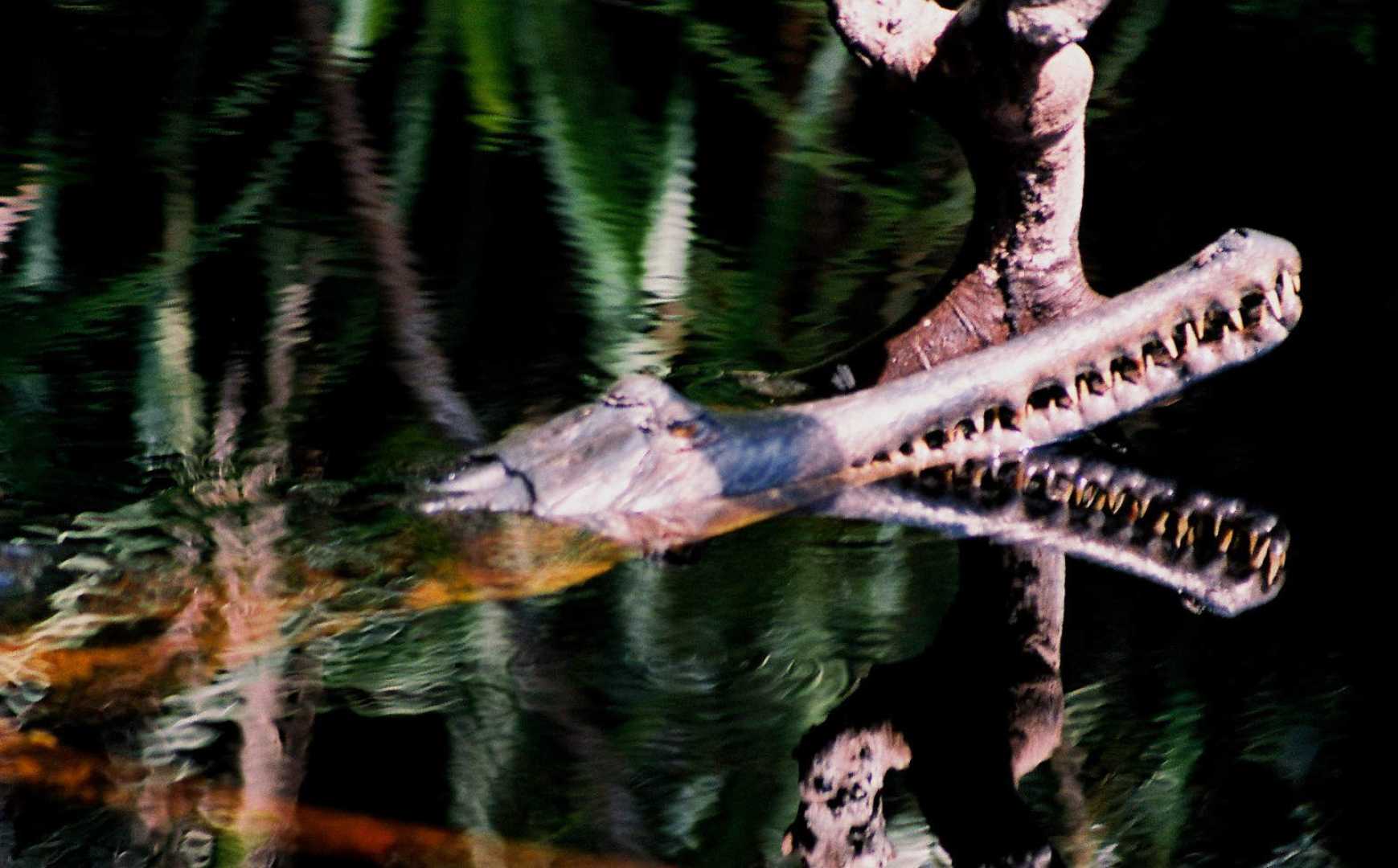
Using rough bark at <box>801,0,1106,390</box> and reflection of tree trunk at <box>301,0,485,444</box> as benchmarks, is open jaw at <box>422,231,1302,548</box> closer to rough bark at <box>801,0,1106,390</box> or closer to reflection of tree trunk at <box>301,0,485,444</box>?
rough bark at <box>801,0,1106,390</box>

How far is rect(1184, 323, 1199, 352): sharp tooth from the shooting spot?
311cm

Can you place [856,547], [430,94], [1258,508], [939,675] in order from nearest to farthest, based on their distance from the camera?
[939,675], [856,547], [1258,508], [430,94]

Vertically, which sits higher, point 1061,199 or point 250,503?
point 1061,199

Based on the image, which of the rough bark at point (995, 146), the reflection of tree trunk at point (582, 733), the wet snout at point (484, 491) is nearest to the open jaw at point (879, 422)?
the wet snout at point (484, 491)

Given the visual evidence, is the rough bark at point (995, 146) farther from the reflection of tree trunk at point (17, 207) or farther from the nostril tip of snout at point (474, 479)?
the reflection of tree trunk at point (17, 207)

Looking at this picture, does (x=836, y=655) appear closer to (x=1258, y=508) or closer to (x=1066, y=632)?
(x=1066, y=632)

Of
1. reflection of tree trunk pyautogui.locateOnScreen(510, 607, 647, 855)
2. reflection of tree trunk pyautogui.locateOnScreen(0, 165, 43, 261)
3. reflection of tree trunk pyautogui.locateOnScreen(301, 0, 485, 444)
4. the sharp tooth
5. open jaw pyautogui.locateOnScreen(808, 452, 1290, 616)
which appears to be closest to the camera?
reflection of tree trunk pyautogui.locateOnScreen(510, 607, 647, 855)

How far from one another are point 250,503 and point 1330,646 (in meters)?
1.70

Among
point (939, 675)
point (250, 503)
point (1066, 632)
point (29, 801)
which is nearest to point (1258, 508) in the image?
point (1066, 632)

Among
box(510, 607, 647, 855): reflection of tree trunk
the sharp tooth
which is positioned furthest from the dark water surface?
the sharp tooth

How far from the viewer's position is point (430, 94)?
4992 millimetres

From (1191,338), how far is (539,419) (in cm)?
Answer: 120

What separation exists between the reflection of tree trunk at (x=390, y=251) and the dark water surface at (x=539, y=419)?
2 centimetres

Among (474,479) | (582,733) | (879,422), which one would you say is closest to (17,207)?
(474,479)
